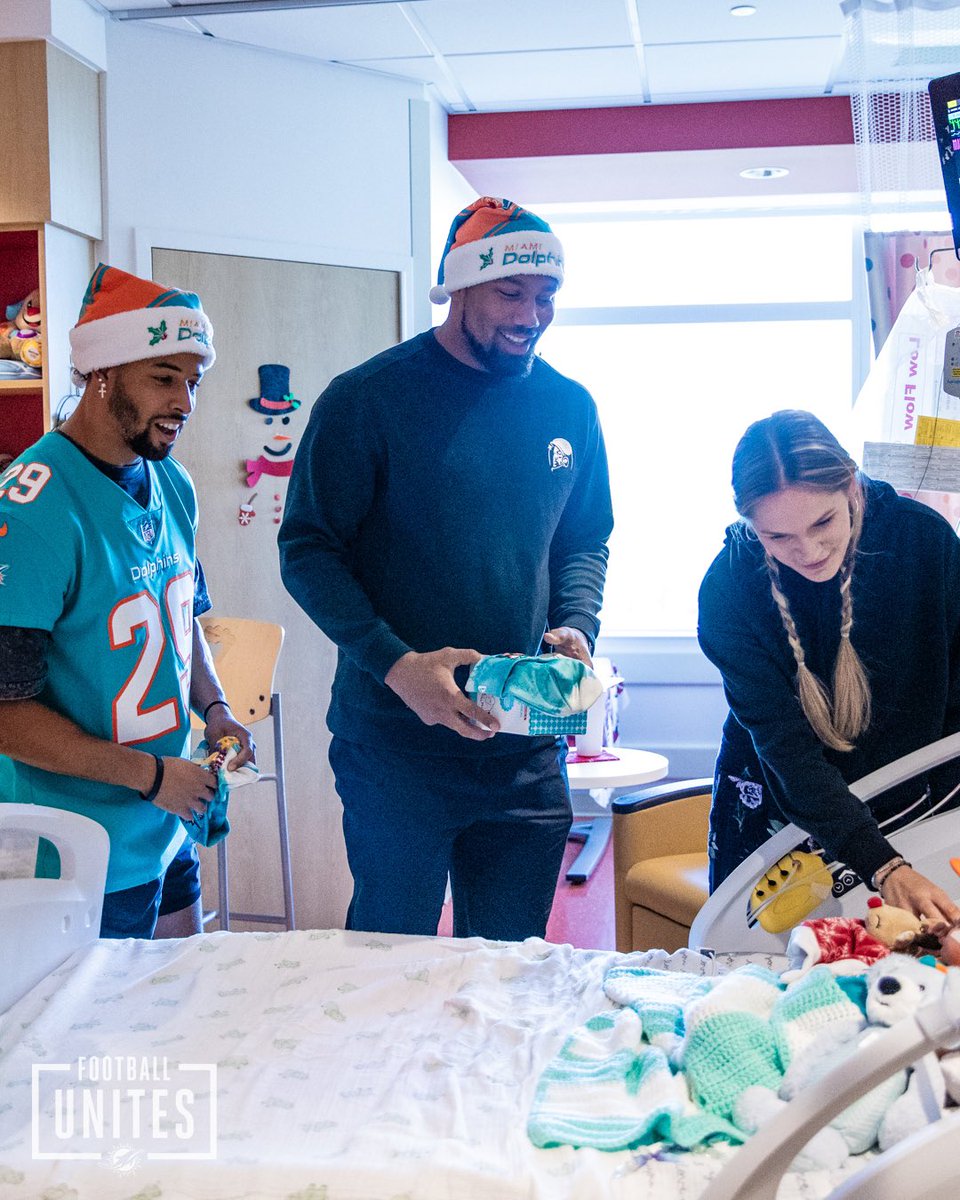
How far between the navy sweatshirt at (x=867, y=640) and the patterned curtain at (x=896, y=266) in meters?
0.72

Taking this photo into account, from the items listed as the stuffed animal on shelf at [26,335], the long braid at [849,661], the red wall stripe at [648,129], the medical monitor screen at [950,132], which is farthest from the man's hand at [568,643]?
the red wall stripe at [648,129]

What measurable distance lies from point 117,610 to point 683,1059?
100 cm

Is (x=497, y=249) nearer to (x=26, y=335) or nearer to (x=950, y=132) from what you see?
(x=950, y=132)

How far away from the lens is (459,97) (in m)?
4.32

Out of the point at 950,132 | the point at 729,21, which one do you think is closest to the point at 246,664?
the point at 950,132

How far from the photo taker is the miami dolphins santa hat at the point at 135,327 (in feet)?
6.39

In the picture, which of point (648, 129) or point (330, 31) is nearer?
point (330, 31)

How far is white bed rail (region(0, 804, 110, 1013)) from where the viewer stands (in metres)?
1.64

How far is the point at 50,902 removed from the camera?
1.71m

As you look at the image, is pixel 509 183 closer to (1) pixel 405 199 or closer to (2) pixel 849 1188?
(1) pixel 405 199

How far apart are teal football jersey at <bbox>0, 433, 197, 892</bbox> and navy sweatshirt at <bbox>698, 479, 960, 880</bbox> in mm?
854

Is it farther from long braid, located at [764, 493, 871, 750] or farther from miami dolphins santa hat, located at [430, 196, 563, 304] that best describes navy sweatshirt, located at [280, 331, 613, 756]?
long braid, located at [764, 493, 871, 750]

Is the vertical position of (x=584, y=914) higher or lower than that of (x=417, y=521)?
lower

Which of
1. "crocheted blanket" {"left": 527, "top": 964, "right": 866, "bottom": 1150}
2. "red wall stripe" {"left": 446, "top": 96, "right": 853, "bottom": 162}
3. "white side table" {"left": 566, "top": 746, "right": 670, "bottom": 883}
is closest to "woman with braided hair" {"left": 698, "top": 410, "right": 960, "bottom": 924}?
→ "crocheted blanket" {"left": 527, "top": 964, "right": 866, "bottom": 1150}
